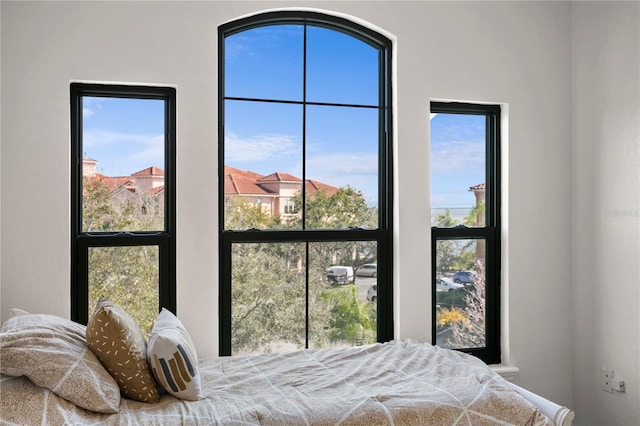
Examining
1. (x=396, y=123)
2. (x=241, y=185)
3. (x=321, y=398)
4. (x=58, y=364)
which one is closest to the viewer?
(x=58, y=364)

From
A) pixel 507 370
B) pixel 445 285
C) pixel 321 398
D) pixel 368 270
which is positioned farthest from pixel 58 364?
pixel 507 370

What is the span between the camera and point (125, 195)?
2.76m

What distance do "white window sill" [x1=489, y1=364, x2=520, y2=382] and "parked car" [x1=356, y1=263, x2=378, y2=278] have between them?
912 millimetres

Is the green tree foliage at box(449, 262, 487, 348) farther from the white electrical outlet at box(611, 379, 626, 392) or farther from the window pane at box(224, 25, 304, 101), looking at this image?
the window pane at box(224, 25, 304, 101)

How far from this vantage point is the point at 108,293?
2721 millimetres

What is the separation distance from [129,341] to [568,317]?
2643 millimetres

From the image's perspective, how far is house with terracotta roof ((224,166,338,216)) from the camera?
2916 millimetres

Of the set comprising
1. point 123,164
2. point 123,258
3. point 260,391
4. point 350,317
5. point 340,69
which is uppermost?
point 340,69

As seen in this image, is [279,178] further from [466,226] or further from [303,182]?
[466,226]

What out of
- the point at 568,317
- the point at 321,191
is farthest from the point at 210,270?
the point at 568,317

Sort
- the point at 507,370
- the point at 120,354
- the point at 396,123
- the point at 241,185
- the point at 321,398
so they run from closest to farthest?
1. the point at 120,354
2. the point at 321,398
3. the point at 241,185
4. the point at 396,123
5. the point at 507,370

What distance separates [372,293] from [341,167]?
755 millimetres

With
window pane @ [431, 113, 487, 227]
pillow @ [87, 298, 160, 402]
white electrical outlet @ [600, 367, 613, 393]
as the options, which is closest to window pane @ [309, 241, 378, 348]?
window pane @ [431, 113, 487, 227]

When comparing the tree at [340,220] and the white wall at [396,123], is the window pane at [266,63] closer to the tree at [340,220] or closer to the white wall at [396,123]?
the white wall at [396,123]
